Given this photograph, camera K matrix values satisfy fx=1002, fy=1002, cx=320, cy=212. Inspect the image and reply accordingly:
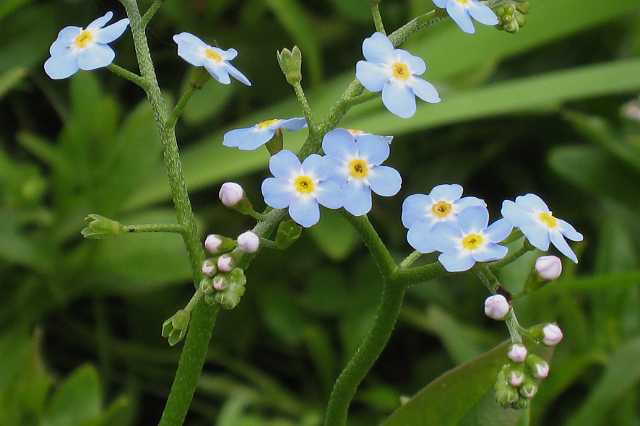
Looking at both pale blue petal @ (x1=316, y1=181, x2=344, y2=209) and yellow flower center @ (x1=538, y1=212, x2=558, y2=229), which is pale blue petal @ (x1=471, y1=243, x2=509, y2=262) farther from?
pale blue petal @ (x1=316, y1=181, x2=344, y2=209)

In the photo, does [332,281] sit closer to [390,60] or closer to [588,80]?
[588,80]

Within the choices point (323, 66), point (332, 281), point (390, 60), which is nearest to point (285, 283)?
point (332, 281)

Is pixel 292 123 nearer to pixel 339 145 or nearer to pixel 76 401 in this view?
pixel 339 145

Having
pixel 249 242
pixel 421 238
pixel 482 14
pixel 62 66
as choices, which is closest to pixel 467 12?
pixel 482 14

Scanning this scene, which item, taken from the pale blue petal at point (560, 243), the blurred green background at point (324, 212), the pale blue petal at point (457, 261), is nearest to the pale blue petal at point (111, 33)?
the pale blue petal at point (457, 261)

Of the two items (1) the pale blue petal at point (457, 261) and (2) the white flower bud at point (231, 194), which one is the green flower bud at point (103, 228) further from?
(1) the pale blue petal at point (457, 261)
